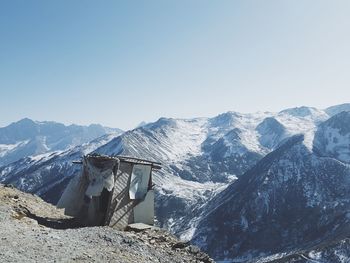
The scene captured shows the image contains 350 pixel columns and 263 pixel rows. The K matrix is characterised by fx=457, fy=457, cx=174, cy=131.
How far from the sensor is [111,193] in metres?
34.7

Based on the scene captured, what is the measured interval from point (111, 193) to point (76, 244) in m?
9.47

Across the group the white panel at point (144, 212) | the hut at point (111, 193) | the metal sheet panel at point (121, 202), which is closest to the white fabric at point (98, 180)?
the hut at point (111, 193)

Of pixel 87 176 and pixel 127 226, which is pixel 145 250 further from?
pixel 87 176

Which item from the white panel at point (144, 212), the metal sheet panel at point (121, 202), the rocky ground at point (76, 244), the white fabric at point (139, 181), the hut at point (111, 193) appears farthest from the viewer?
the white fabric at point (139, 181)

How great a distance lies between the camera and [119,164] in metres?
35.6

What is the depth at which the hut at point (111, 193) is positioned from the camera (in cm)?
3453

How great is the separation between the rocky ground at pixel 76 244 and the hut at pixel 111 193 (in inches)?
76.3

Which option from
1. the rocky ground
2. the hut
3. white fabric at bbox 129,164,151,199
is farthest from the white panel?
the rocky ground

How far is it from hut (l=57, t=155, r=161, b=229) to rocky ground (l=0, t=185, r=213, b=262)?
194 centimetres

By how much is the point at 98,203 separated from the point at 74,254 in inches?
443

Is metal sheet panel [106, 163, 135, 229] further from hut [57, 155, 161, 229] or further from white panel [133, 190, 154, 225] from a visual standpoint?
white panel [133, 190, 154, 225]

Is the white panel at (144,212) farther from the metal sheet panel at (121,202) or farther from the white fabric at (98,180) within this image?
the white fabric at (98,180)

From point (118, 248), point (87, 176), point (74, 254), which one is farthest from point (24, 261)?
point (87, 176)

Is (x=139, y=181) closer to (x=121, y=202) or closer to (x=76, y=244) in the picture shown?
(x=121, y=202)
